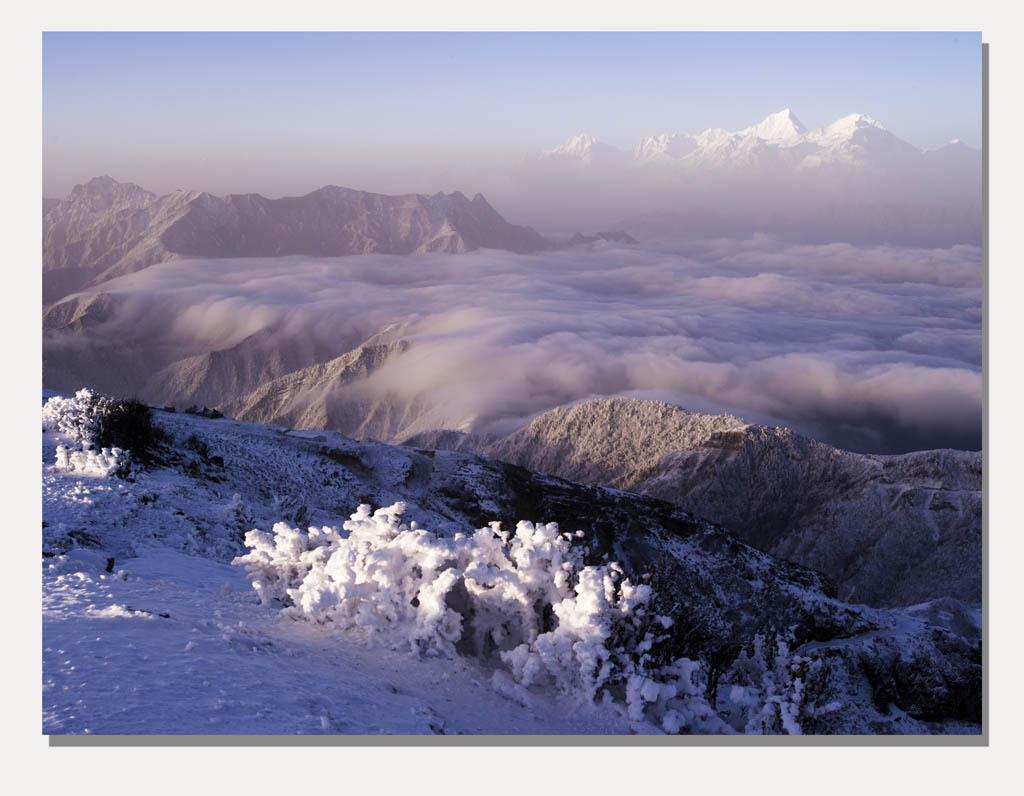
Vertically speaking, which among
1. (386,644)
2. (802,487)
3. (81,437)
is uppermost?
(81,437)

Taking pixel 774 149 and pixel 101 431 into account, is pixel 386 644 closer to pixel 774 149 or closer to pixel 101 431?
pixel 101 431

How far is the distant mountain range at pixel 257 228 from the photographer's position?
16.5m

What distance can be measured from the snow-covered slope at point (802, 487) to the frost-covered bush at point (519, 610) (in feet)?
47.4

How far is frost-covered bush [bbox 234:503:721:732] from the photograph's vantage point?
229 inches

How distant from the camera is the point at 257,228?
4119cm

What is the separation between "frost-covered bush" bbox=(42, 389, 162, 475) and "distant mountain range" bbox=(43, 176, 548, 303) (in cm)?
155

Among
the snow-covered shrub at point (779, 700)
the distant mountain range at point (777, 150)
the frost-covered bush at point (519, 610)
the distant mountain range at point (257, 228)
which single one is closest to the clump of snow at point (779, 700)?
the snow-covered shrub at point (779, 700)

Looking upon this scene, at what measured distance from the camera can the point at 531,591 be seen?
617cm

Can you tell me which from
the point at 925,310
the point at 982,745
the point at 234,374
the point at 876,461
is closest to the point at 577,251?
→ the point at 925,310

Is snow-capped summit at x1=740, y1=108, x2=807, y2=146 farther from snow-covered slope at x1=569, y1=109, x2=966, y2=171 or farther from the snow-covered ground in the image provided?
the snow-covered ground

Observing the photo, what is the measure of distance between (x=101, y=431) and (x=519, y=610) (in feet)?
24.3

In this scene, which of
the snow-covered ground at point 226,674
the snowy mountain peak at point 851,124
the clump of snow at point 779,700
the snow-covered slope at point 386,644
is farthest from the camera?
the snowy mountain peak at point 851,124

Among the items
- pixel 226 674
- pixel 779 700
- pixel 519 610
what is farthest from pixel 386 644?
pixel 779 700

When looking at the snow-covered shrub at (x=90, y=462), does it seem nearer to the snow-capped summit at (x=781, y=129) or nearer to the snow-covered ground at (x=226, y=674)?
the snow-covered ground at (x=226, y=674)
